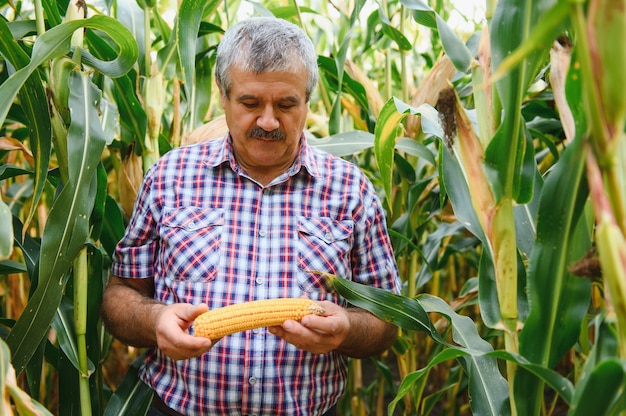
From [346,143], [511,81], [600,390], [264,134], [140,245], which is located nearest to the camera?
[600,390]

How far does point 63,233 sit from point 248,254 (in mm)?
415

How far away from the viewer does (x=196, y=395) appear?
1.48 m

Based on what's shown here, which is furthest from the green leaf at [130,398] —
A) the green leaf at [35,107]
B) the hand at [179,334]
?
the green leaf at [35,107]

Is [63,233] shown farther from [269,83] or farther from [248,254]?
[269,83]

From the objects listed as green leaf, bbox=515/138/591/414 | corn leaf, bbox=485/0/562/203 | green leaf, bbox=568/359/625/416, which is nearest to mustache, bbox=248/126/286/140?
corn leaf, bbox=485/0/562/203

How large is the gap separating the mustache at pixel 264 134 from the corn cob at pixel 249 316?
0.40 meters

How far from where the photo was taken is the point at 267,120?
4.80ft

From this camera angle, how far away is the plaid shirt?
1483mm

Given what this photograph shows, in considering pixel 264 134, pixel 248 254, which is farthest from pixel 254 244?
pixel 264 134

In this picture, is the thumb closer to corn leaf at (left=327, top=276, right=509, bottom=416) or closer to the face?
corn leaf at (left=327, top=276, right=509, bottom=416)

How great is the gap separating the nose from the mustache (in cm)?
2

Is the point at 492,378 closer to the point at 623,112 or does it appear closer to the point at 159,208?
the point at 623,112

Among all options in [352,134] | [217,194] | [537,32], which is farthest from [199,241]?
[537,32]

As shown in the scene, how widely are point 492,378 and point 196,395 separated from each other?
0.66 metres
